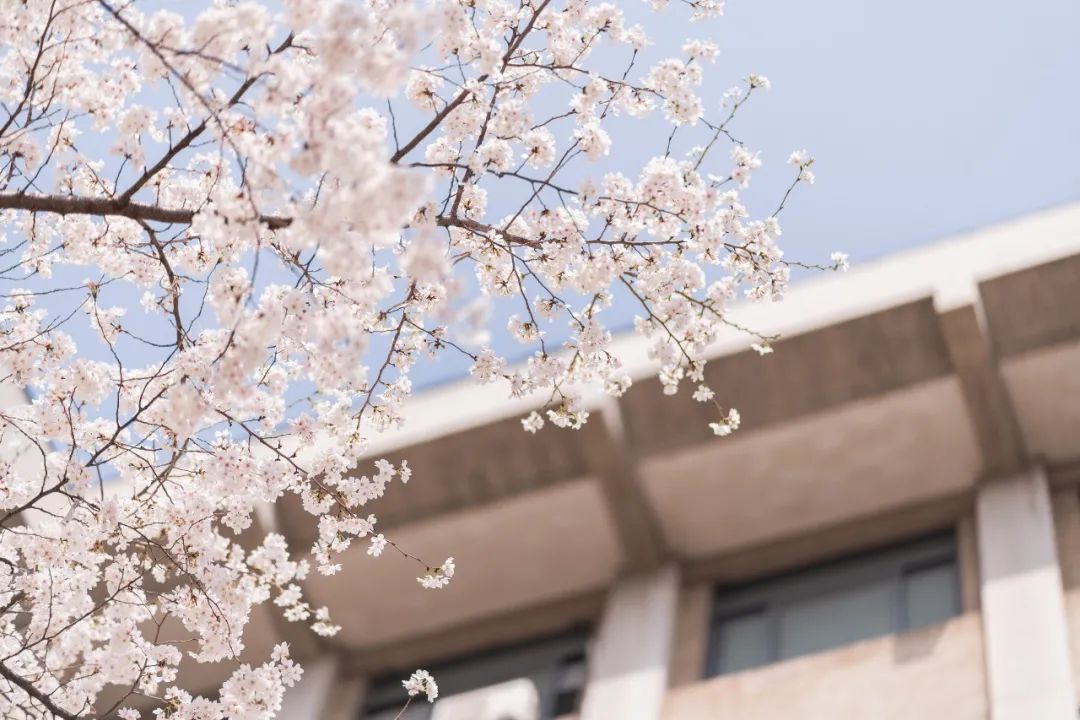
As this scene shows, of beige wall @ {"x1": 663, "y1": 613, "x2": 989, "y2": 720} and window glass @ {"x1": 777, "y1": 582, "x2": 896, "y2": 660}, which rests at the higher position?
window glass @ {"x1": 777, "y1": 582, "x2": 896, "y2": 660}

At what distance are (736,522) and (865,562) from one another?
139 centimetres

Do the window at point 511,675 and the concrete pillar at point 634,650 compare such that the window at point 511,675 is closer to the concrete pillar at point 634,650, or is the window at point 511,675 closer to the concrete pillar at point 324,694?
the concrete pillar at point 324,694

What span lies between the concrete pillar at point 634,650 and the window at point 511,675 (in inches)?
14.1

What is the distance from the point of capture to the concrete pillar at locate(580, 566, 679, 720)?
12.3 meters

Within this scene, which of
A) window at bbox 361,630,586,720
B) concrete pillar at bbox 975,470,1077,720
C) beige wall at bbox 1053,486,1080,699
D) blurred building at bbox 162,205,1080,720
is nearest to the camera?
concrete pillar at bbox 975,470,1077,720

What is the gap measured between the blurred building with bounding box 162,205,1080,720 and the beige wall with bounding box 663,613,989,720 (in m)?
0.02

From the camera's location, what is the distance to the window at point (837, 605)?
12516 millimetres

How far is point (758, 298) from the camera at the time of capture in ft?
23.9

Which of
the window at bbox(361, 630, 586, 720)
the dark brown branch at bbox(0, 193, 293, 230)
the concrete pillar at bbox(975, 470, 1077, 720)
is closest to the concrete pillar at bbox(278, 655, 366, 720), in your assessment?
the window at bbox(361, 630, 586, 720)

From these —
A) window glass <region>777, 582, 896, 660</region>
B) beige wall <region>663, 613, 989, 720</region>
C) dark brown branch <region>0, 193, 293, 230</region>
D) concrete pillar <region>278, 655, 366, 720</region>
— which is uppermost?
window glass <region>777, 582, 896, 660</region>

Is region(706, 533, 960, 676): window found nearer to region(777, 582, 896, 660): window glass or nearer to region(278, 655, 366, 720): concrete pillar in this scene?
region(777, 582, 896, 660): window glass

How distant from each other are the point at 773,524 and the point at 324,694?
5.23 meters

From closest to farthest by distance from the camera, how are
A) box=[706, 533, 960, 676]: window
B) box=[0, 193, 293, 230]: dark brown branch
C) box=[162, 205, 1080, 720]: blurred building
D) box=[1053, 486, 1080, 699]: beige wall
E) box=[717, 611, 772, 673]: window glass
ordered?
box=[0, 193, 293, 230]: dark brown branch < box=[1053, 486, 1080, 699]: beige wall < box=[162, 205, 1080, 720]: blurred building < box=[706, 533, 960, 676]: window < box=[717, 611, 772, 673]: window glass

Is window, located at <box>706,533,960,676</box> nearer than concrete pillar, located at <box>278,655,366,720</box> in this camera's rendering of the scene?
Yes
